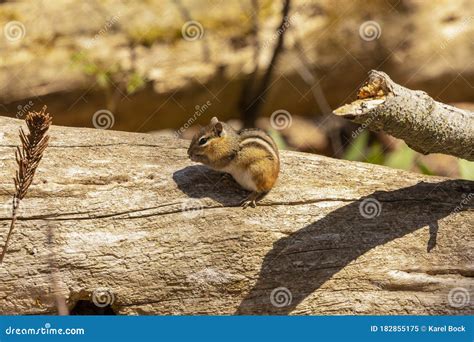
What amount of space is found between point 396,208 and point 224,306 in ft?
5.51

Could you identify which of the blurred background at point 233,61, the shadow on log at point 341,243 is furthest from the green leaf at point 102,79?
the shadow on log at point 341,243

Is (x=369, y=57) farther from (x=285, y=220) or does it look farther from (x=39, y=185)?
(x=39, y=185)

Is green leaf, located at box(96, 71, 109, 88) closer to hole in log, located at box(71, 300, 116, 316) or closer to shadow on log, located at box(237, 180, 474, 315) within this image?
hole in log, located at box(71, 300, 116, 316)

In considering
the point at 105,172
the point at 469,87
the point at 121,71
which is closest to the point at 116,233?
the point at 105,172

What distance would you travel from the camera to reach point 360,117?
448 centimetres

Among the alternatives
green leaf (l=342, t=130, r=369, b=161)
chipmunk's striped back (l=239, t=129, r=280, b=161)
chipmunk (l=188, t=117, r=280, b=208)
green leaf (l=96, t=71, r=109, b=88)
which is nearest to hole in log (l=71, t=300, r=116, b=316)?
chipmunk (l=188, t=117, r=280, b=208)

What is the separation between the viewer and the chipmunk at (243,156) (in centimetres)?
572

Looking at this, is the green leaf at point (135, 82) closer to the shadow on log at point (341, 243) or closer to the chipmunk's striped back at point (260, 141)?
the chipmunk's striped back at point (260, 141)

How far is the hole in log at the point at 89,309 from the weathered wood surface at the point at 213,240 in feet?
0.64

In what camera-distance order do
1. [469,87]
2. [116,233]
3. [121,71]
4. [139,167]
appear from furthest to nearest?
[469,87], [121,71], [139,167], [116,233]

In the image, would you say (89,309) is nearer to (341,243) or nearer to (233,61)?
(341,243)

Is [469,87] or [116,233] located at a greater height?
[469,87]

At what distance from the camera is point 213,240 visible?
556 cm

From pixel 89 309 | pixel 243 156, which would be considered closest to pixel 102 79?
pixel 243 156
